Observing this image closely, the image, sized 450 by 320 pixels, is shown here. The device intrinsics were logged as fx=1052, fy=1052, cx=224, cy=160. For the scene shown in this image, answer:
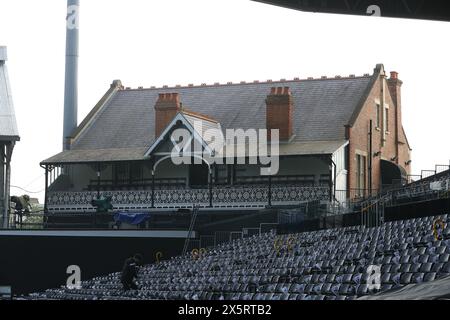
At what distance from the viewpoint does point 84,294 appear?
113ft

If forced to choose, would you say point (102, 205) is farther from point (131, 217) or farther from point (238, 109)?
point (238, 109)

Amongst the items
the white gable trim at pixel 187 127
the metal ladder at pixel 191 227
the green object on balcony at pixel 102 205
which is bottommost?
the metal ladder at pixel 191 227

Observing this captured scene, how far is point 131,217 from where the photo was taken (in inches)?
1785

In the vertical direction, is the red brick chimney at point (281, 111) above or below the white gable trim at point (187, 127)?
above

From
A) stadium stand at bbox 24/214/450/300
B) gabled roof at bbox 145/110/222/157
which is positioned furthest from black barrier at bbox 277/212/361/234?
gabled roof at bbox 145/110/222/157

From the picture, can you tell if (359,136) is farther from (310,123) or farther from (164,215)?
(164,215)

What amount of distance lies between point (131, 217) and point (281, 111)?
8637mm

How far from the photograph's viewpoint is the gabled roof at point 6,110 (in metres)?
48.6

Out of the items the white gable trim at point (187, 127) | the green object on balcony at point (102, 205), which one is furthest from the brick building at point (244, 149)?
the green object on balcony at point (102, 205)

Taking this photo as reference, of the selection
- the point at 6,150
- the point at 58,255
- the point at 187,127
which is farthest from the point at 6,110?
the point at 187,127

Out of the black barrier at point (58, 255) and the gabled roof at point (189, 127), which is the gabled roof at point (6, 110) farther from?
the gabled roof at point (189, 127)

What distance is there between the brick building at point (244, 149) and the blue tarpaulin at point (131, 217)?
2047 mm
